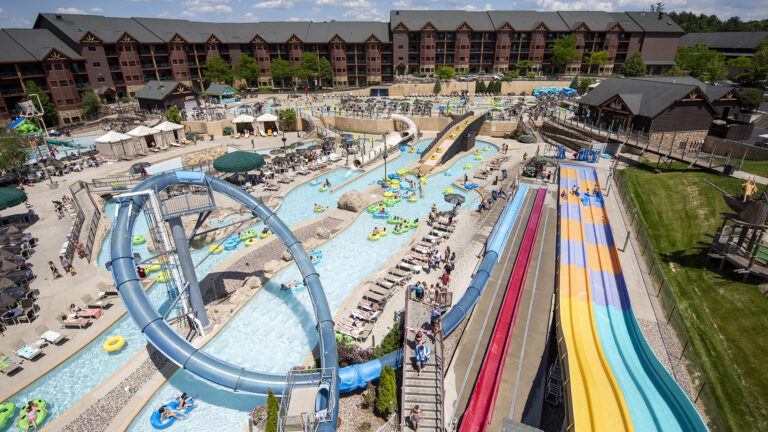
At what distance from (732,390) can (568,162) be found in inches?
1239

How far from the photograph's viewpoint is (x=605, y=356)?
57.3 feet

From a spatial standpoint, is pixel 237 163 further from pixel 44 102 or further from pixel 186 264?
pixel 44 102

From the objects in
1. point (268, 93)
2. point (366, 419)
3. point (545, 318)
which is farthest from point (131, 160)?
point (545, 318)

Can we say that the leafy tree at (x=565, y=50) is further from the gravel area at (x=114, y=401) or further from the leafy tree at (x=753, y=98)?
the gravel area at (x=114, y=401)

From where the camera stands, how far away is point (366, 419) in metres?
16.2

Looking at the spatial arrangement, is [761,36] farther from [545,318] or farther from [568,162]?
[545,318]

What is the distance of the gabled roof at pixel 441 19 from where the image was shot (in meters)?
96.1

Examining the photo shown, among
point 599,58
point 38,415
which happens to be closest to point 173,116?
point 38,415

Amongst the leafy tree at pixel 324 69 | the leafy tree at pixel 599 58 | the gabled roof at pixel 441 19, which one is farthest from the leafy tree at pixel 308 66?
the leafy tree at pixel 599 58

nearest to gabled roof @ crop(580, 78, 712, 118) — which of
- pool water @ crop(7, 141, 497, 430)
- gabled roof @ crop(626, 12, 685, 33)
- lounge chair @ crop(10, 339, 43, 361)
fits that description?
pool water @ crop(7, 141, 497, 430)

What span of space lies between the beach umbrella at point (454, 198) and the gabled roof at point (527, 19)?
79.8 meters

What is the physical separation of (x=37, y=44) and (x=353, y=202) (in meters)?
77.4

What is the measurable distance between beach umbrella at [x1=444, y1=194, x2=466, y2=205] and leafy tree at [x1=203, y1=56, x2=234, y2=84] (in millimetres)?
71285

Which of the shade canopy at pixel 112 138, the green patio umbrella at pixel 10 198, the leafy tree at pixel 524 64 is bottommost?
the green patio umbrella at pixel 10 198
